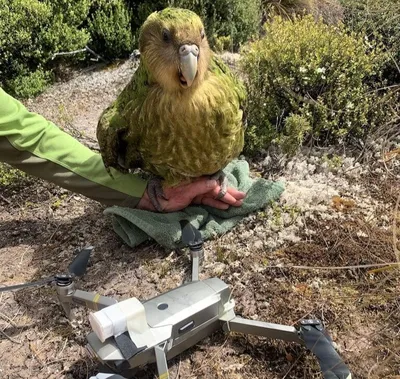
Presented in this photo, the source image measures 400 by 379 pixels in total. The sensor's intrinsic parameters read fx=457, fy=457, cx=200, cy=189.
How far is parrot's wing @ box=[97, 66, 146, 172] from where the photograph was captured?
2195 millimetres

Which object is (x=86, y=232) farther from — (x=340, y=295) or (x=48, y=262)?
(x=340, y=295)

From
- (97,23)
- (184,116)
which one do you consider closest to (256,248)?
(184,116)

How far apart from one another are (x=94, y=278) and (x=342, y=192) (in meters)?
1.43

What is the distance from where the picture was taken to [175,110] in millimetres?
2027

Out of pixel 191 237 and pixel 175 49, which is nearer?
pixel 175 49

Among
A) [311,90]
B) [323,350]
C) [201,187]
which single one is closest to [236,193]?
[201,187]

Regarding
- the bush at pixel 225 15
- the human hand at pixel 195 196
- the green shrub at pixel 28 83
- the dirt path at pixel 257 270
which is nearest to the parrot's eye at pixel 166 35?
the human hand at pixel 195 196

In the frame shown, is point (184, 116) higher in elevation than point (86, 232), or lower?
higher

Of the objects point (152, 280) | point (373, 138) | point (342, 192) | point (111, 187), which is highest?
point (373, 138)

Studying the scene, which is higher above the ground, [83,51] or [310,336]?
[310,336]

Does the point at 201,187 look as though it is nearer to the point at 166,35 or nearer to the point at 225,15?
the point at 166,35

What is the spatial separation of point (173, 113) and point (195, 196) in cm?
62

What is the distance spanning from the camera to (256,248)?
90.4 inches

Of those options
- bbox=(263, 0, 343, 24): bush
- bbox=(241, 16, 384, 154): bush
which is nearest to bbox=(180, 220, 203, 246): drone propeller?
bbox=(241, 16, 384, 154): bush
